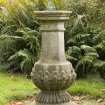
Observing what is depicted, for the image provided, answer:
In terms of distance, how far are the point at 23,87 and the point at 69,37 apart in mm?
1822

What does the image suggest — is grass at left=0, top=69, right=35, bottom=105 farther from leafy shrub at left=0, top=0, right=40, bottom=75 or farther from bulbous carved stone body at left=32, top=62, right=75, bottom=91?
bulbous carved stone body at left=32, top=62, right=75, bottom=91

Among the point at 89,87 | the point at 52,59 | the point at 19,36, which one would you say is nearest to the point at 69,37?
the point at 19,36

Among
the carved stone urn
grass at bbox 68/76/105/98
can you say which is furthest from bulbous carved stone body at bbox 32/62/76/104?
grass at bbox 68/76/105/98

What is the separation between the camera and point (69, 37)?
7852mm

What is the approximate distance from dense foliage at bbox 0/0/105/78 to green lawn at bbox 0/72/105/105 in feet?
1.04

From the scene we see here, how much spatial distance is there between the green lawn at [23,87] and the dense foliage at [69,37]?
32 cm

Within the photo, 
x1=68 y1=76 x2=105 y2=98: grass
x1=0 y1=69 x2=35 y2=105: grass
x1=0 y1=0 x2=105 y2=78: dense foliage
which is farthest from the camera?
x1=0 y1=0 x2=105 y2=78: dense foliage

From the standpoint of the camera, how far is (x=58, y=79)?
14.4 feet

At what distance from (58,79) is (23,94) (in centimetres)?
191

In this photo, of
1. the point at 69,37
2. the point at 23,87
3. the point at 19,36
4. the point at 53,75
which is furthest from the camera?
the point at 19,36

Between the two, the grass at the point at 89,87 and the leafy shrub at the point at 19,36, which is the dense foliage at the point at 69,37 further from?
the grass at the point at 89,87

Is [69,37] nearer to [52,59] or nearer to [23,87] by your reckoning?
[23,87]

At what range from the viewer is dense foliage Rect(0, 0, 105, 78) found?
7.41 meters

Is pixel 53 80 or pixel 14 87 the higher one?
pixel 53 80
